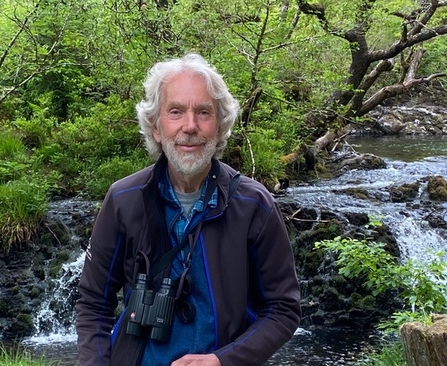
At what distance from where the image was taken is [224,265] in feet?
6.68

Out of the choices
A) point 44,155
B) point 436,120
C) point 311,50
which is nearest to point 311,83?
point 311,50

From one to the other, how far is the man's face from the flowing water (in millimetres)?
3176

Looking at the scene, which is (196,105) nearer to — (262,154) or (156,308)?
(156,308)

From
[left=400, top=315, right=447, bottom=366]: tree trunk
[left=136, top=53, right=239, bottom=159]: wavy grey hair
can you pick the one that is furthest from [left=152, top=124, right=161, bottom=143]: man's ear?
[left=400, top=315, right=447, bottom=366]: tree trunk

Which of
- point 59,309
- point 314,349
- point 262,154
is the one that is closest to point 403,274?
point 314,349

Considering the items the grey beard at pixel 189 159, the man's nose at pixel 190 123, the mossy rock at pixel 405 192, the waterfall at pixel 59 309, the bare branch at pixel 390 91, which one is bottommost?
the waterfall at pixel 59 309

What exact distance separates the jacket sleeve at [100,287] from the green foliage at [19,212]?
6.76 meters

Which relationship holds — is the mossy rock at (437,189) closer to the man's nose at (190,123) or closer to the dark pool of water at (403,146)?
the dark pool of water at (403,146)

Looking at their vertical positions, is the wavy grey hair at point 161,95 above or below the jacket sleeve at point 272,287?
above

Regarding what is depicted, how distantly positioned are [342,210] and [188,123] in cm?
766

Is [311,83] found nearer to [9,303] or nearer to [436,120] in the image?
[9,303]

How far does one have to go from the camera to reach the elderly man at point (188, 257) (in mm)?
2027

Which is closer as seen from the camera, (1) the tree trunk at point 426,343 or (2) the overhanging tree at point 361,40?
(1) the tree trunk at point 426,343

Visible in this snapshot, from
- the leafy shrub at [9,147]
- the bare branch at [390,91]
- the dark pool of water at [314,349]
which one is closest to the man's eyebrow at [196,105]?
the dark pool of water at [314,349]
